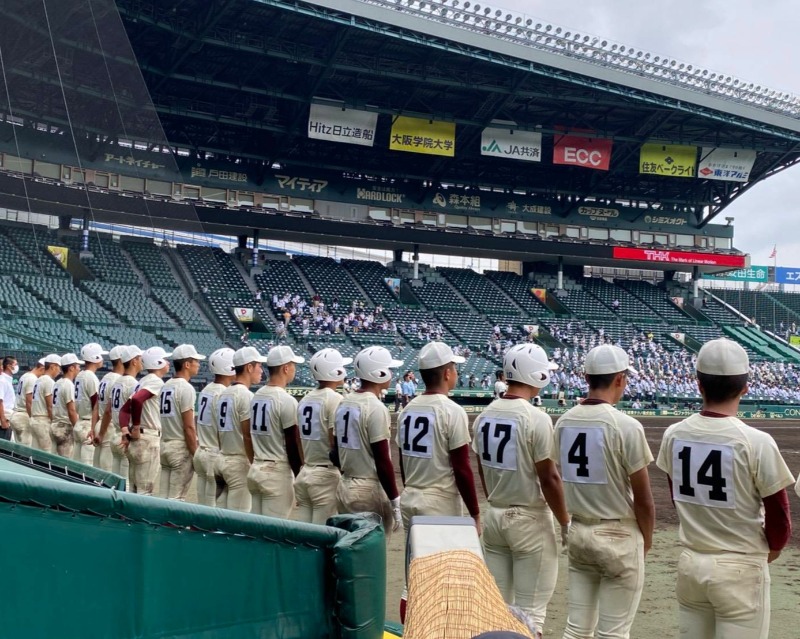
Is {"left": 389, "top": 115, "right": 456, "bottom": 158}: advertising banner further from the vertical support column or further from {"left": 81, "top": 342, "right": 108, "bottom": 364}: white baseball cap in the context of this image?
{"left": 81, "top": 342, "right": 108, "bottom": 364}: white baseball cap

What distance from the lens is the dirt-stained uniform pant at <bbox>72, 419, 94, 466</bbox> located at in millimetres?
11555

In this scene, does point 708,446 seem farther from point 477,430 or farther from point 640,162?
point 640,162

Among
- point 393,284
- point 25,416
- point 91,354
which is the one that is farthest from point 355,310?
point 91,354

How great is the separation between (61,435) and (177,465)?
169 inches

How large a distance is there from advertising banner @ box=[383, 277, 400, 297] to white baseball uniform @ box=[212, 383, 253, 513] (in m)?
35.7

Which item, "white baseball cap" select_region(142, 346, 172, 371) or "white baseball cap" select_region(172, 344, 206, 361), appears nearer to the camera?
"white baseball cap" select_region(172, 344, 206, 361)

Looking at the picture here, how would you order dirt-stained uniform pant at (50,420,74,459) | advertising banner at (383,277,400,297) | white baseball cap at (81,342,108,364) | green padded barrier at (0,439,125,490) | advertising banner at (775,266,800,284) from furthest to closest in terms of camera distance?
advertising banner at (775,266,800,284) → advertising banner at (383,277,400,297) → dirt-stained uniform pant at (50,420,74,459) → white baseball cap at (81,342,108,364) → green padded barrier at (0,439,125,490)

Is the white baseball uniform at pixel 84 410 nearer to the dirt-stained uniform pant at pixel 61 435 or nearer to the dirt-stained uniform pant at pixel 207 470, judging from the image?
the dirt-stained uniform pant at pixel 61 435

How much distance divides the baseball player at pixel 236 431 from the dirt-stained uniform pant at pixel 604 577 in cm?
380

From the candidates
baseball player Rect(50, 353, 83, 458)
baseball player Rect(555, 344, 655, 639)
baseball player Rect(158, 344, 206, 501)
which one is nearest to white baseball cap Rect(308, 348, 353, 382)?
baseball player Rect(158, 344, 206, 501)

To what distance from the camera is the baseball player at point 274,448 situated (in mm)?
6941

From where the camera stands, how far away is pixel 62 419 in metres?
12.1

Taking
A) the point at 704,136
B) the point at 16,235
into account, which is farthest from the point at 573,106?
the point at 16,235

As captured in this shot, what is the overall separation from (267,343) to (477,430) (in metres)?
27.8
